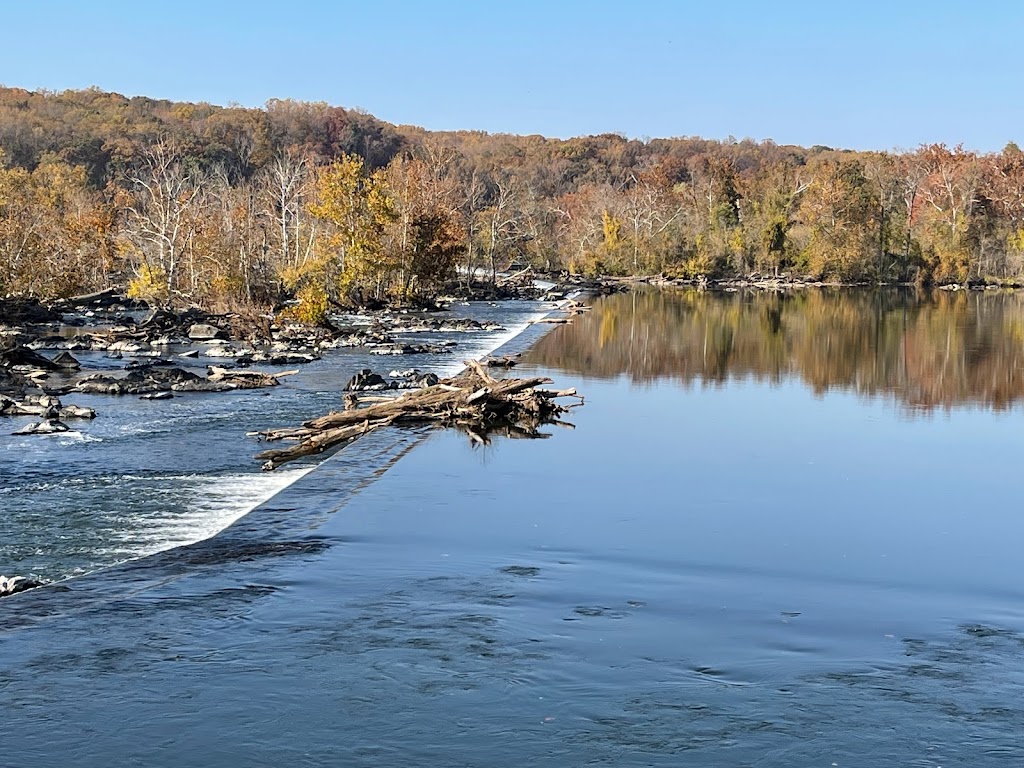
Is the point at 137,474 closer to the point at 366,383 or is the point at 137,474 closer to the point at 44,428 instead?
the point at 44,428

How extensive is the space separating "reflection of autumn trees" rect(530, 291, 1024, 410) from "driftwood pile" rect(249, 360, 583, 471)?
7783 millimetres

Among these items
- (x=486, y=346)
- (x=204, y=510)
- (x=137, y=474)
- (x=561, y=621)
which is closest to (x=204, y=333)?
(x=486, y=346)

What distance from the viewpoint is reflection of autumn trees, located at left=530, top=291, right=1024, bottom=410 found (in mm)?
26969

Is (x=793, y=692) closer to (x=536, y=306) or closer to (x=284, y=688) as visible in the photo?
(x=284, y=688)

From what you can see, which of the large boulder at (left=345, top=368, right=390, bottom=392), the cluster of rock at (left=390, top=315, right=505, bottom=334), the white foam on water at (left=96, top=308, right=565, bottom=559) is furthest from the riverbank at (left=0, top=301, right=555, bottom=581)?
the cluster of rock at (left=390, top=315, right=505, bottom=334)

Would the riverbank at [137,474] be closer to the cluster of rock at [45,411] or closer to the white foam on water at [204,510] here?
the white foam on water at [204,510]

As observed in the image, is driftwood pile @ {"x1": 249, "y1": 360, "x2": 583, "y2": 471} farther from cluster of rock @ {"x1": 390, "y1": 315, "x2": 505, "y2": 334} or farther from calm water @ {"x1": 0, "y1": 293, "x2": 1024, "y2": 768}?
cluster of rock @ {"x1": 390, "y1": 315, "x2": 505, "y2": 334}

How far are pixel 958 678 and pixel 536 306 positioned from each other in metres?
48.5

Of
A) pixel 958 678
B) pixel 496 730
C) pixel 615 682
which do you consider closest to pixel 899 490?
pixel 958 678

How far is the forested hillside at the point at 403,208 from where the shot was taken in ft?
151

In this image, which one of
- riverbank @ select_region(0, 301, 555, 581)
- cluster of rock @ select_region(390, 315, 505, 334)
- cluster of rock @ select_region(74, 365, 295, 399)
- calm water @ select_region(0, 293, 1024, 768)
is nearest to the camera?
calm water @ select_region(0, 293, 1024, 768)

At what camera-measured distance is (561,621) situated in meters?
8.92

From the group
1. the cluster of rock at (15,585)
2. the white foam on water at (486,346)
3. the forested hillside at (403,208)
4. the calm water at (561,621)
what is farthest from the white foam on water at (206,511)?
the forested hillside at (403,208)

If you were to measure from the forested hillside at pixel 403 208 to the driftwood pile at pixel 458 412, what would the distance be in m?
17.4
